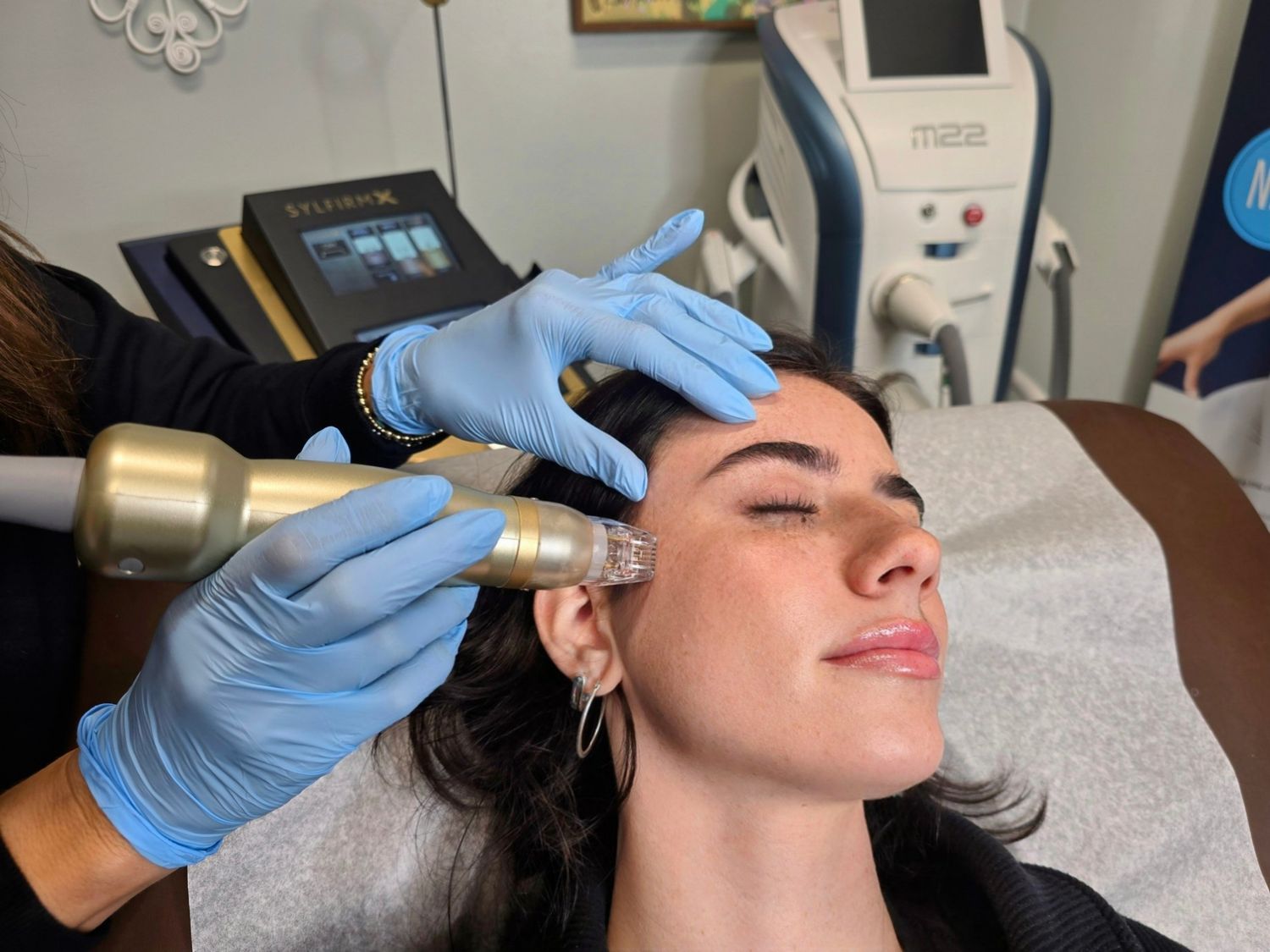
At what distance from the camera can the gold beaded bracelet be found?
3.51 feet

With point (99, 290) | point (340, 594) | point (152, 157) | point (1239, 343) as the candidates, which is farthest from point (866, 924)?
A: point (152, 157)

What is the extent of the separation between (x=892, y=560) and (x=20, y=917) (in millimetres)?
709

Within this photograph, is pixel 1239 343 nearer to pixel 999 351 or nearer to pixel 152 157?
pixel 999 351

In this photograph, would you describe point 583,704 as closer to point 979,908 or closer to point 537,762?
point 537,762

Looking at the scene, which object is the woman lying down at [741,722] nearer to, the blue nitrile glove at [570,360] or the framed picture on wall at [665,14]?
the blue nitrile glove at [570,360]

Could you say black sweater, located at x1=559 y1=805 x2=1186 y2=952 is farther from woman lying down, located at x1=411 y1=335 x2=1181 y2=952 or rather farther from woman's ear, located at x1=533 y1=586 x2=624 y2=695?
woman's ear, located at x1=533 y1=586 x2=624 y2=695

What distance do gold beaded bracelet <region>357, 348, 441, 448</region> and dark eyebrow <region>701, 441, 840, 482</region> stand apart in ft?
1.21

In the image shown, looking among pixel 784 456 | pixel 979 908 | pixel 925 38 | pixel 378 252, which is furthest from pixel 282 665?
pixel 925 38

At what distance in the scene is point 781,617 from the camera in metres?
0.83

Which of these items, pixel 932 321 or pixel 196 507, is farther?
pixel 932 321

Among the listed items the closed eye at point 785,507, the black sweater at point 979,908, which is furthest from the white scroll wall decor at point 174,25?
the black sweater at point 979,908

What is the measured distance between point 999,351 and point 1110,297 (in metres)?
0.54

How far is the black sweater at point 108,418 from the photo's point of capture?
97 cm

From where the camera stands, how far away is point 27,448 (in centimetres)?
92
